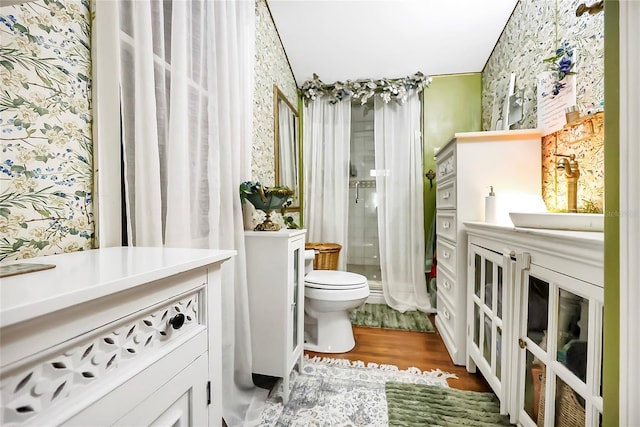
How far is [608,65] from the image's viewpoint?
1.59 feet

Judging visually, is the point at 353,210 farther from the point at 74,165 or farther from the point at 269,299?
the point at 74,165

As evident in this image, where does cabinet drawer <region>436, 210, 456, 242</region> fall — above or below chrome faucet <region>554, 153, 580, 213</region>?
below

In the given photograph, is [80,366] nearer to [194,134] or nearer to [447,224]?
[194,134]

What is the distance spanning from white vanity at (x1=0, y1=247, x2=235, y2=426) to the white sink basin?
1.13m

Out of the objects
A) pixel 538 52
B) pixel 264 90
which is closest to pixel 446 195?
pixel 538 52

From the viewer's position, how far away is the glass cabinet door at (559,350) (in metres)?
0.74

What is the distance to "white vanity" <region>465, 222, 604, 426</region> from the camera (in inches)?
29.3

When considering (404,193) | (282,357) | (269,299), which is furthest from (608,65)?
(404,193)

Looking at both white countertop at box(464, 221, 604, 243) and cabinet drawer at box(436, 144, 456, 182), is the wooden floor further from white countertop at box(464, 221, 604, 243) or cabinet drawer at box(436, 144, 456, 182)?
cabinet drawer at box(436, 144, 456, 182)

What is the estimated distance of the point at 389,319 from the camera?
2.47m

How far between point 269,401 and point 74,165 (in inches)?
53.1

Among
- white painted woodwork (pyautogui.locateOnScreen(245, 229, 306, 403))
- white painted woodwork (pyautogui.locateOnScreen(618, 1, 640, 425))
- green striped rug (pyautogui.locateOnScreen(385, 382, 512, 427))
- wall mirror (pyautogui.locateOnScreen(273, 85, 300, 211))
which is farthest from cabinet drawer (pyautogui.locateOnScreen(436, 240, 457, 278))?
white painted woodwork (pyautogui.locateOnScreen(618, 1, 640, 425))

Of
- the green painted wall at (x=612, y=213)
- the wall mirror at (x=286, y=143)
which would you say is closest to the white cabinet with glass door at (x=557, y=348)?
the green painted wall at (x=612, y=213)

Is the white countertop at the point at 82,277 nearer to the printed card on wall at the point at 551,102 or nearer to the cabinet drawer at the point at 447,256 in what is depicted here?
the cabinet drawer at the point at 447,256
